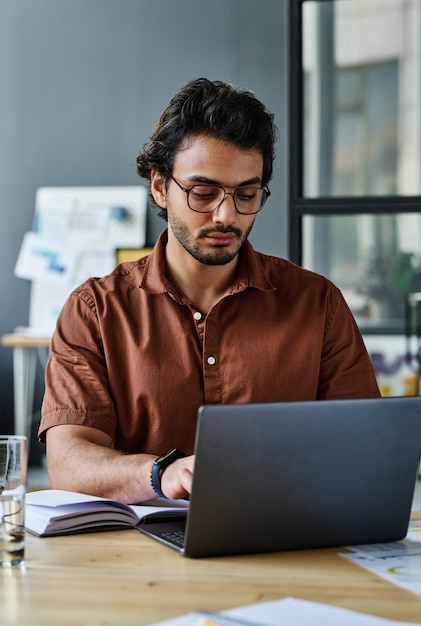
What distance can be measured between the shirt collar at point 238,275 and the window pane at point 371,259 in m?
2.82

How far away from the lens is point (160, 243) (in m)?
1.97

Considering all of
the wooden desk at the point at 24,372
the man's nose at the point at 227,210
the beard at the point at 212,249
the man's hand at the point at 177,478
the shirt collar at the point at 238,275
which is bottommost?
the wooden desk at the point at 24,372

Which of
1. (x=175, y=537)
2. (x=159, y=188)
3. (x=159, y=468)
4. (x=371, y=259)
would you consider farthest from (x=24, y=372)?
(x=175, y=537)

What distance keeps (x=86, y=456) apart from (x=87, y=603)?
0.58 meters

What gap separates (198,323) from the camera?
185 cm

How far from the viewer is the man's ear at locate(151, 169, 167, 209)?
2018 mm

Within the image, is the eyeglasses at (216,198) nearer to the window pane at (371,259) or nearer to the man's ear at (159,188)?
the man's ear at (159,188)

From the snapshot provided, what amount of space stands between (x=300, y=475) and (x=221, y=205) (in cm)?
74

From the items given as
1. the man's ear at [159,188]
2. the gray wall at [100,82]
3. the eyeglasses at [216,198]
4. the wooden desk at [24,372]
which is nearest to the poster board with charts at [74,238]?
the gray wall at [100,82]

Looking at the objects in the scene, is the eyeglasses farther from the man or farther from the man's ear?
the man's ear

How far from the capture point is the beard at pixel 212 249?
5.87 feet

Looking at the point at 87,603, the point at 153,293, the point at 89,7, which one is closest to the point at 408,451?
the point at 87,603

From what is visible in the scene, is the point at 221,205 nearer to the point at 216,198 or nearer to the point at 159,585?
the point at 216,198

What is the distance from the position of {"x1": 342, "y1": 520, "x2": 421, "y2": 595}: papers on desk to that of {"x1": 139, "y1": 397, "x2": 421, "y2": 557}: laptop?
0.02 meters
